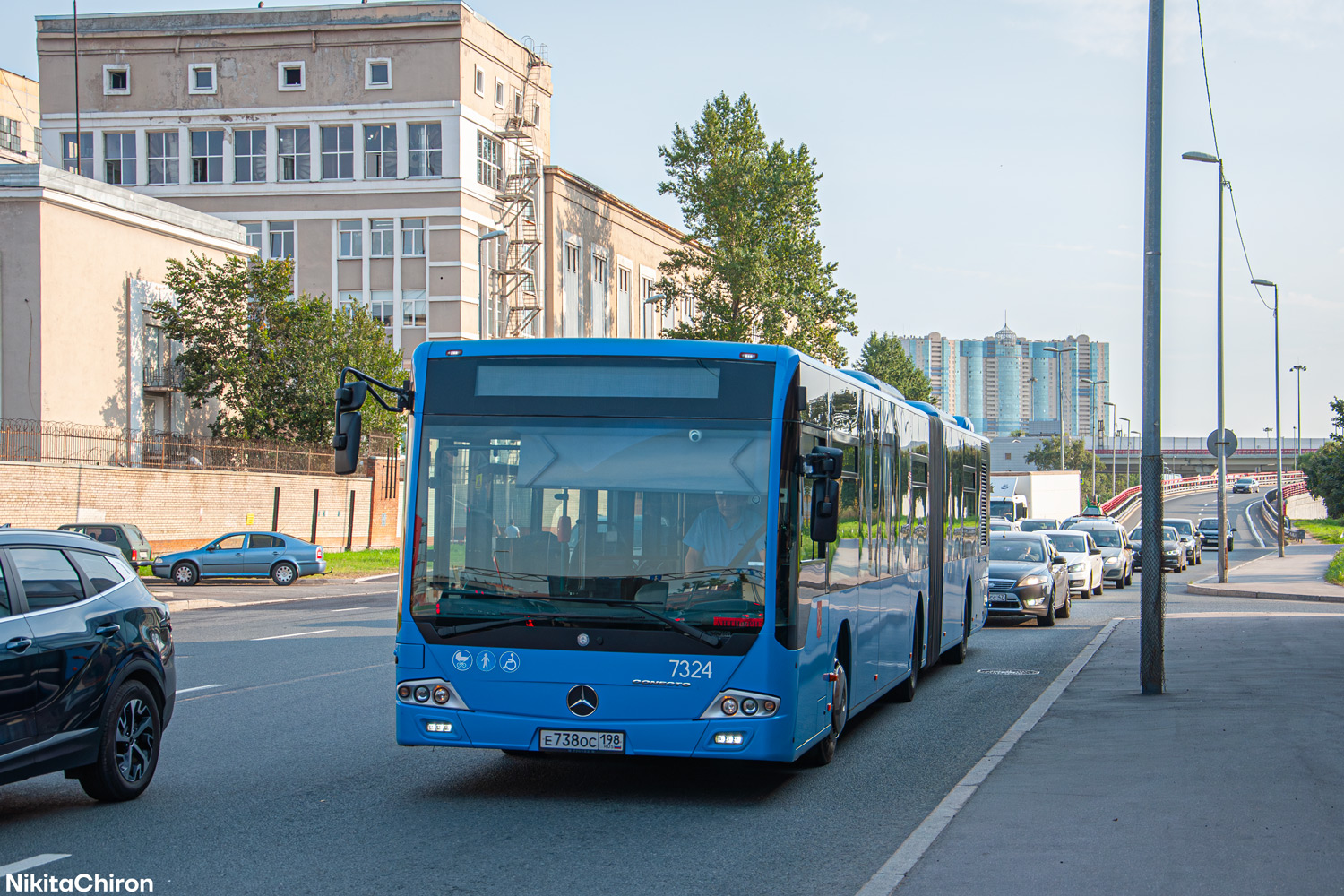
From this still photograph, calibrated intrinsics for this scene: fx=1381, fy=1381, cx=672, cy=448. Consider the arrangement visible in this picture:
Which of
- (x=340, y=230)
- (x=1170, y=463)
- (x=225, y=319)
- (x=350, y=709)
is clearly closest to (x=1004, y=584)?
(x=350, y=709)

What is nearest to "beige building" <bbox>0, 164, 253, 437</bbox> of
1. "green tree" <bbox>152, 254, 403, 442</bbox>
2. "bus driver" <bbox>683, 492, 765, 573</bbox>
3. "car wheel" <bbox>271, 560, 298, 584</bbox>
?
"green tree" <bbox>152, 254, 403, 442</bbox>

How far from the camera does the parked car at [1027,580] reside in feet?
77.8

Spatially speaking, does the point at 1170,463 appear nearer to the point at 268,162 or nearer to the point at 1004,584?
the point at 268,162

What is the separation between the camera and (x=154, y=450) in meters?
41.0

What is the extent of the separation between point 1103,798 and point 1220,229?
98.6ft

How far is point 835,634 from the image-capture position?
9805mm

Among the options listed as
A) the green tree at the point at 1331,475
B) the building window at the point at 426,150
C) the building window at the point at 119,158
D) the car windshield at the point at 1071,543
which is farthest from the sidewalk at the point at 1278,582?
the building window at the point at 119,158

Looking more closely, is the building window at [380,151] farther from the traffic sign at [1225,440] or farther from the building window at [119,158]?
the traffic sign at [1225,440]

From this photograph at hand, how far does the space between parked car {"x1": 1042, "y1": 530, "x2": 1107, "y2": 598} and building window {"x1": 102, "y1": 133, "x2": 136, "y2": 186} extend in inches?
1821

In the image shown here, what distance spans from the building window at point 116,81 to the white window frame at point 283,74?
6.87m

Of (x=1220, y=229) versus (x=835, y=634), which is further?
(x=1220, y=229)

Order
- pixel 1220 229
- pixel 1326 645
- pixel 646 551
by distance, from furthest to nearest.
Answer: pixel 1220 229 < pixel 1326 645 < pixel 646 551

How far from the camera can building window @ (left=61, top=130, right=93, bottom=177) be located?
6197cm

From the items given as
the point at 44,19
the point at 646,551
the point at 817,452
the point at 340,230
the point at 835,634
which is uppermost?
A: the point at 44,19
